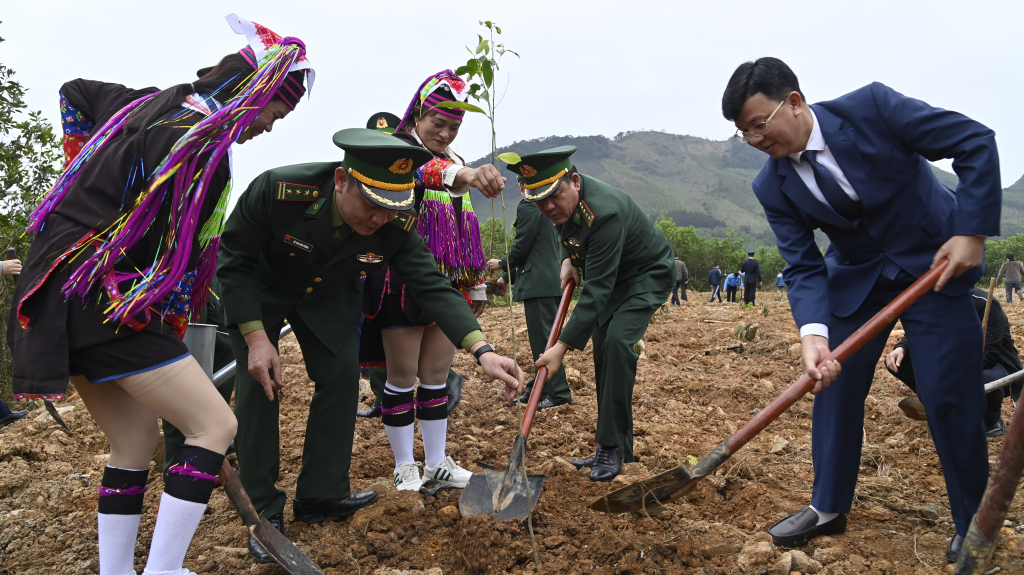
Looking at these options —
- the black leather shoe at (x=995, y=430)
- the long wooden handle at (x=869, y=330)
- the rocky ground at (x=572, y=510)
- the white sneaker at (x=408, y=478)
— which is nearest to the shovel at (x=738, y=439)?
the long wooden handle at (x=869, y=330)

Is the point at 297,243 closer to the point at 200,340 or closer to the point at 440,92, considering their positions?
the point at 200,340

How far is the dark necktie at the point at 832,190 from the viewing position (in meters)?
2.29

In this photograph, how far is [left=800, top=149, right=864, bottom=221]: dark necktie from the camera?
2.29 meters

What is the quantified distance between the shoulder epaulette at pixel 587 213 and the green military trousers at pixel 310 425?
1283 millimetres

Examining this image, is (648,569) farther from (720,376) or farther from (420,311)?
(720,376)

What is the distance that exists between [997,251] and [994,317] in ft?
154

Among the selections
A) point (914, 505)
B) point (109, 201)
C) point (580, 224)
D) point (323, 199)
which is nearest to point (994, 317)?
point (914, 505)

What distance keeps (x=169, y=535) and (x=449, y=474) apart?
1.46m

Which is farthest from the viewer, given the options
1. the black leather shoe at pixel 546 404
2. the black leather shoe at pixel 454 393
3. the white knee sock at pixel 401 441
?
the black leather shoe at pixel 546 404

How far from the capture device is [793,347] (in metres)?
6.73

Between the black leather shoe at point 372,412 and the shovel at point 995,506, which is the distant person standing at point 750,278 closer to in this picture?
the black leather shoe at point 372,412

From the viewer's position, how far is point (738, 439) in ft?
7.65

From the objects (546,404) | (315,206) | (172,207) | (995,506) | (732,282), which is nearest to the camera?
(995,506)

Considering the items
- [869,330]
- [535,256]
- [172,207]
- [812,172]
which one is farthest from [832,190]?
[535,256]
